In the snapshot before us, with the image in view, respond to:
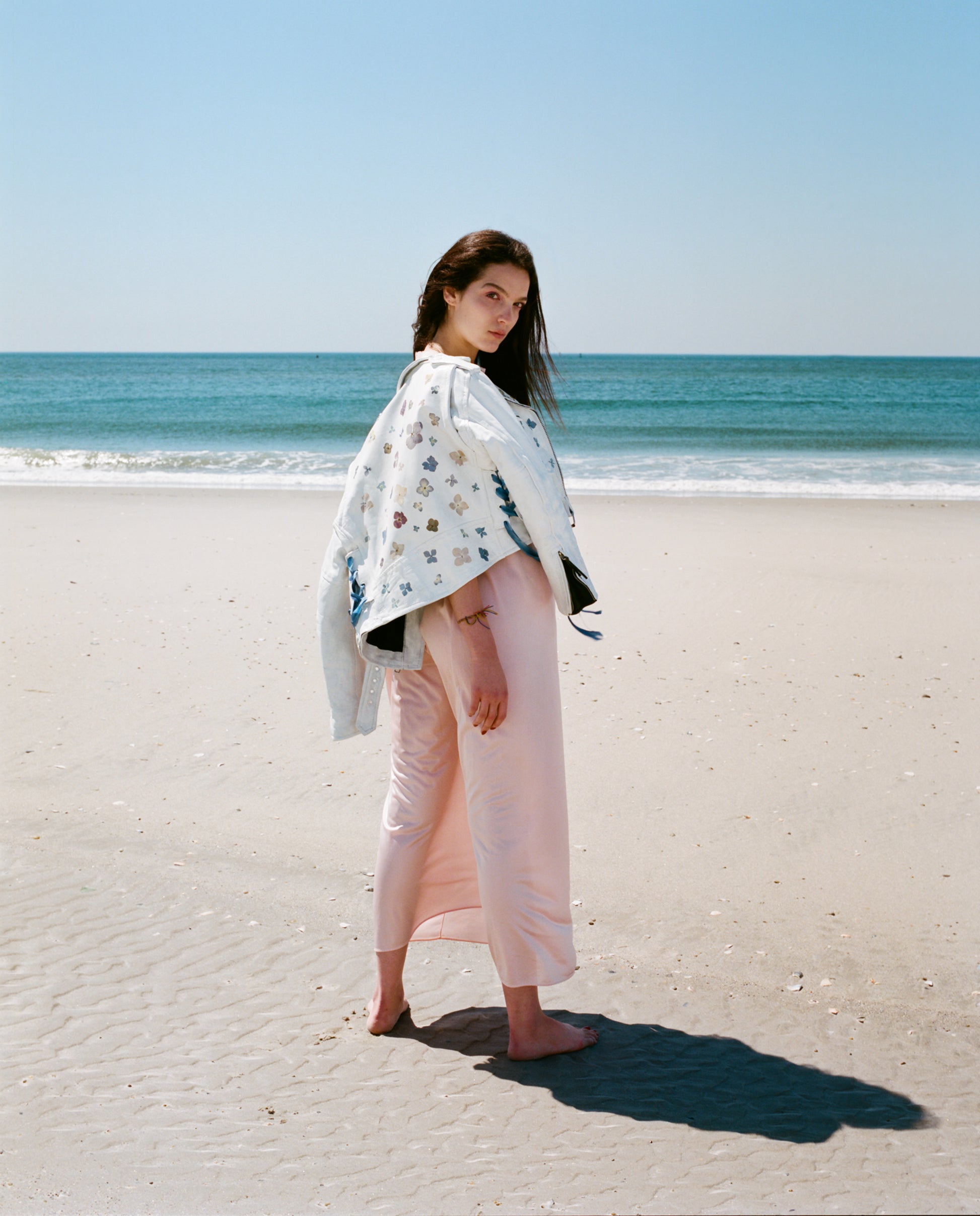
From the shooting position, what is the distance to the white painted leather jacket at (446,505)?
80.4 inches

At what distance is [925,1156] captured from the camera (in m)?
1.91

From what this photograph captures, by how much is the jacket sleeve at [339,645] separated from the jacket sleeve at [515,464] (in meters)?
0.40

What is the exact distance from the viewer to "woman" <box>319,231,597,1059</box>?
2.06 metres

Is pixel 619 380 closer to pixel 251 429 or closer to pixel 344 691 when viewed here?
pixel 251 429

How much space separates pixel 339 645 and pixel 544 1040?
96cm

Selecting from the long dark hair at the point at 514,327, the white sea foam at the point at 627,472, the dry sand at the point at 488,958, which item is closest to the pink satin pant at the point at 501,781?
the dry sand at the point at 488,958

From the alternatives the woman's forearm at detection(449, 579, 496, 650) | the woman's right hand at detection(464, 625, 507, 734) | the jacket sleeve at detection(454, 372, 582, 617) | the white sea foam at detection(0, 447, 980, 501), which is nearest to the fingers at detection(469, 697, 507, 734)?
the woman's right hand at detection(464, 625, 507, 734)

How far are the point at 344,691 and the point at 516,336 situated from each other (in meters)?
0.87

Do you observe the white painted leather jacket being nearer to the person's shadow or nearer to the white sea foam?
the person's shadow

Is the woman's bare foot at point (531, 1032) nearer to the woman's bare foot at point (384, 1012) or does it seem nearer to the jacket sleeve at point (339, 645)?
the woman's bare foot at point (384, 1012)

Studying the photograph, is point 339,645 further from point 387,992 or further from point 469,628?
point 387,992

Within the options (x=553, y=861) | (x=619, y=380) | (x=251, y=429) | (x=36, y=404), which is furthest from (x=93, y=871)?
(x=619, y=380)

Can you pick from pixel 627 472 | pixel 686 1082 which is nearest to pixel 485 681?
pixel 686 1082

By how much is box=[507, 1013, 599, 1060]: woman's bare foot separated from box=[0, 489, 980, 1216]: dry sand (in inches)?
1.1
